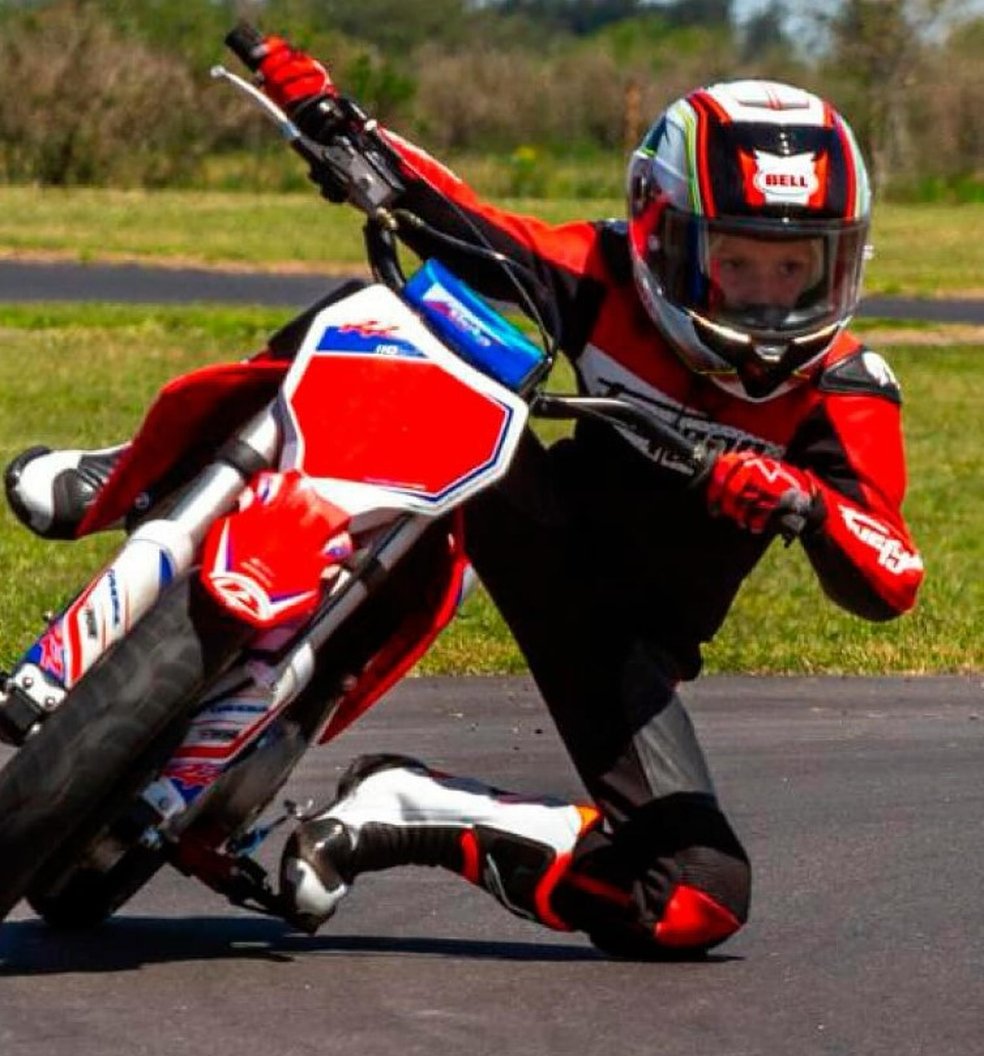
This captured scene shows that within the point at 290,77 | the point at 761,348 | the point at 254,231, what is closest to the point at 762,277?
the point at 761,348

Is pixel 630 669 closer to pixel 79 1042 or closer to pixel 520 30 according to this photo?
pixel 79 1042

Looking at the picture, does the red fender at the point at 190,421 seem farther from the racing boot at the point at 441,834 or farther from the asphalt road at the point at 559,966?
the asphalt road at the point at 559,966

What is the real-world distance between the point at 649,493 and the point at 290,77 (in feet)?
3.39

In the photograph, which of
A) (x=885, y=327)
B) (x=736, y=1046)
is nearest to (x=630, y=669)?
(x=736, y=1046)

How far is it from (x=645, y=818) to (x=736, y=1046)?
904 mm

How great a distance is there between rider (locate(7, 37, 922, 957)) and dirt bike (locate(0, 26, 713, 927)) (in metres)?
0.29

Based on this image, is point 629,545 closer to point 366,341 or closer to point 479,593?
point 366,341

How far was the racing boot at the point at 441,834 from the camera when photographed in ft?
17.0

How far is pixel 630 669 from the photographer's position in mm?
5410

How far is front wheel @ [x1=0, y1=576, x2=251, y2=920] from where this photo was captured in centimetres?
445

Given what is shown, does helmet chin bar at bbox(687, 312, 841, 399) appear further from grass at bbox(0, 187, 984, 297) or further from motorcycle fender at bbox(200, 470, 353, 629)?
grass at bbox(0, 187, 984, 297)

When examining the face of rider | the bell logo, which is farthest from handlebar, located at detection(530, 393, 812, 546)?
the bell logo

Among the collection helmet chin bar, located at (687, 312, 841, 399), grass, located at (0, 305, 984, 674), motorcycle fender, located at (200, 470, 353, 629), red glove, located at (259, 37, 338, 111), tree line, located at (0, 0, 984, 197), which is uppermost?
red glove, located at (259, 37, 338, 111)

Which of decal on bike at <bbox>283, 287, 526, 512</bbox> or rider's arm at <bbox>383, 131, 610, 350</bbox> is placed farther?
rider's arm at <bbox>383, 131, 610, 350</bbox>
